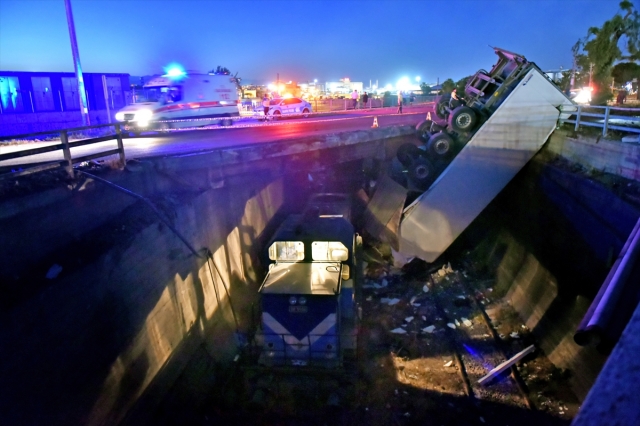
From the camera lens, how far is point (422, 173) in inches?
506

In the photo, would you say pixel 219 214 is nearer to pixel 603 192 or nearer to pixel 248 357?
pixel 248 357

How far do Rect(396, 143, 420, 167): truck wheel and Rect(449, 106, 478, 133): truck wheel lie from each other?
69.7 inches

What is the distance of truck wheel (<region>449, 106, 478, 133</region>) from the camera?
12.1 meters

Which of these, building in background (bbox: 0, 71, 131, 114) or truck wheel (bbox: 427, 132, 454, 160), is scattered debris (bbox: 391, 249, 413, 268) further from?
building in background (bbox: 0, 71, 131, 114)

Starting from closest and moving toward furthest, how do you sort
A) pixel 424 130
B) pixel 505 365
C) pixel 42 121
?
pixel 505 365 < pixel 424 130 < pixel 42 121

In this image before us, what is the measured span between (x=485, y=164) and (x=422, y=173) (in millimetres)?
1954

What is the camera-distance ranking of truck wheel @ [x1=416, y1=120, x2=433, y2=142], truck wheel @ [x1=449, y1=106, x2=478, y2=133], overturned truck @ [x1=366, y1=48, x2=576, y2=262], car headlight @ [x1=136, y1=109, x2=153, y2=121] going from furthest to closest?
1. car headlight @ [x1=136, y1=109, x2=153, y2=121]
2. truck wheel @ [x1=416, y1=120, x2=433, y2=142]
3. truck wheel @ [x1=449, y1=106, x2=478, y2=133]
4. overturned truck @ [x1=366, y1=48, x2=576, y2=262]

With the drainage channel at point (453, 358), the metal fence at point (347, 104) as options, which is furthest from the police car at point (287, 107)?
the drainage channel at point (453, 358)

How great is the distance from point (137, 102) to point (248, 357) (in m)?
15.1

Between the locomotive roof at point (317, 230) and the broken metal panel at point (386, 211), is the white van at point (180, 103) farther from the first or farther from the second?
the locomotive roof at point (317, 230)

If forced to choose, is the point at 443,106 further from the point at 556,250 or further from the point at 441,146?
the point at 556,250

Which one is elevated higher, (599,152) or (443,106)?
(443,106)

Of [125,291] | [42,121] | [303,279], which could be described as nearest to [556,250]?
[303,279]

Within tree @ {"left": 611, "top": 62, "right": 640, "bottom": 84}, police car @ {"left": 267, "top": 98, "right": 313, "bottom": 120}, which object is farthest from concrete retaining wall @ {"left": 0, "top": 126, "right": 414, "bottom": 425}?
tree @ {"left": 611, "top": 62, "right": 640, "bottom": 84}
